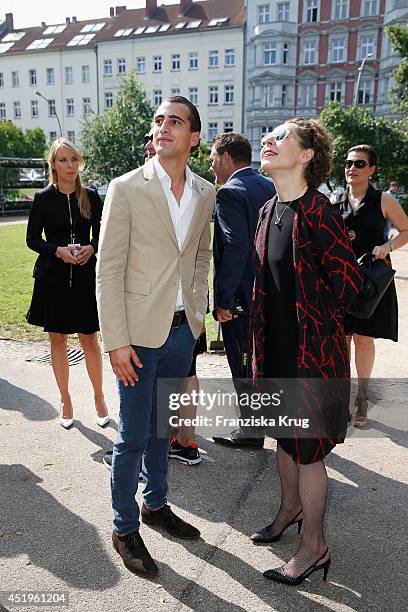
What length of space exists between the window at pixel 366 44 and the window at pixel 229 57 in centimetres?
1248

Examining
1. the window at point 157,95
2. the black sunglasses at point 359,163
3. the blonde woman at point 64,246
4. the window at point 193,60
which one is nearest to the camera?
the blonde woman at point 64,246

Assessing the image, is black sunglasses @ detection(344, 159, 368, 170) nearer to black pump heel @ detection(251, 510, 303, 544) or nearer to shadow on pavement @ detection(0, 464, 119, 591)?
black pump heel @ detection(251, 510, 303, 544)

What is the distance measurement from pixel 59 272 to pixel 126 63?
62424mm

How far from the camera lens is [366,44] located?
51938 mm

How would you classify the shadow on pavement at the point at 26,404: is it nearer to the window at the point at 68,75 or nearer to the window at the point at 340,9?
the window at the point at 340,9

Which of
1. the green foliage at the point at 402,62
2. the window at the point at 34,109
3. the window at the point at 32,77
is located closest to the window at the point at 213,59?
the window at the point at 32,77

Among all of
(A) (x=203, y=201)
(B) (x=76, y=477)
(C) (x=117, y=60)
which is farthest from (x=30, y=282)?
(C) (x=117, y=60)

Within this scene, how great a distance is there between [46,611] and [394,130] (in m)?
30.2

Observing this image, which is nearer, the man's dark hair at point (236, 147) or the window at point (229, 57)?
the man's dark hair at point (236, 147)

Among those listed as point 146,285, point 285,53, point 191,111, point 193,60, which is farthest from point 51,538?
point 193,60

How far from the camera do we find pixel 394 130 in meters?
28.8

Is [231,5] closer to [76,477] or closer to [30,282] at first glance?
[30,282]

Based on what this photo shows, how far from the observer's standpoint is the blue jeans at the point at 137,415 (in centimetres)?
270

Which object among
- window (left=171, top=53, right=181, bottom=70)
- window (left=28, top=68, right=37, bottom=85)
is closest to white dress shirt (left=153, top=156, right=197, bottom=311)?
window (left=171, top=53, right=181, bottom=70)
